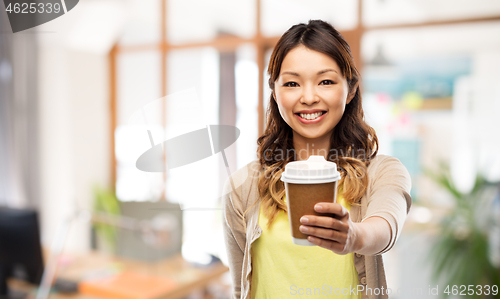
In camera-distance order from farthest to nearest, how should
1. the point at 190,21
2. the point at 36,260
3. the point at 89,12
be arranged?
the point at 190,21, the point at 36,260, the point at 89,12

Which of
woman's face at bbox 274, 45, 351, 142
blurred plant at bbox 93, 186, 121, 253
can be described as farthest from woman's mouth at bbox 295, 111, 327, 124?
blurred plant at bbox 93, 186, 121, 253

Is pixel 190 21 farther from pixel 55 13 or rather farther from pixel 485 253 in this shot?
pixel 485 253

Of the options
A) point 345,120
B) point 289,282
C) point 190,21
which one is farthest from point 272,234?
point 190,21

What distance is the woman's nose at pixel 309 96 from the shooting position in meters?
A: 0.51

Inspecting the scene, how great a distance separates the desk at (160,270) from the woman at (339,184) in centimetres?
137

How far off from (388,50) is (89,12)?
6.05 feet

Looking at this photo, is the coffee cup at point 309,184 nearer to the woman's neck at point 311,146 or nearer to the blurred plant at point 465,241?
the woman's neck at point 311,146

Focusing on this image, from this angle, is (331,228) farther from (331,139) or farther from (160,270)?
(160,270)

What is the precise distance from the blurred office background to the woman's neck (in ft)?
2.17

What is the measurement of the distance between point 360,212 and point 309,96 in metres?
0.18

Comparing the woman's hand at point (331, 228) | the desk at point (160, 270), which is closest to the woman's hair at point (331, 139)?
the woman's hand at point (331, 228)

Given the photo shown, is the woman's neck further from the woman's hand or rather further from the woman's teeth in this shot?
the woman's hand

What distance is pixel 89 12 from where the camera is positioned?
141 centimetres

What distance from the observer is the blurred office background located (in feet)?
6.91
